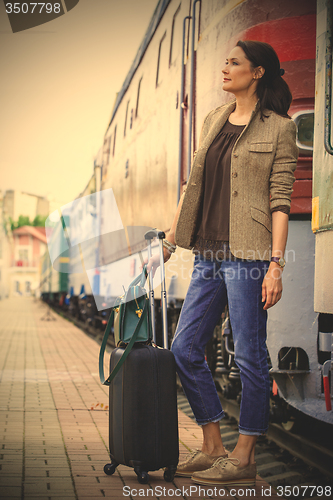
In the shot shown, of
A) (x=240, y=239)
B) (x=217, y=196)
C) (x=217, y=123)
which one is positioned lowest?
(x=240, y=239)

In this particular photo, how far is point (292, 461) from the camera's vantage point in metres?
3.98

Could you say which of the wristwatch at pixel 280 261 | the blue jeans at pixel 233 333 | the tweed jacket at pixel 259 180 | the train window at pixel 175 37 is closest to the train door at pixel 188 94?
the train window at pixel 175 37

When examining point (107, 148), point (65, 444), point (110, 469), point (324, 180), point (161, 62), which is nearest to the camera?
point (110, 469)

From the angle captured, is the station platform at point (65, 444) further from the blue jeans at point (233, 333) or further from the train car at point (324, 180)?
the train car at point (324, 180)

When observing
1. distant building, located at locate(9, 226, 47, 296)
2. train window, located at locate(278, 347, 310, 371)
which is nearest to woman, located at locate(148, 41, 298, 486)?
train window, located at locate(278, 347, 310, 371)

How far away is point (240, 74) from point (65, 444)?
248 cm

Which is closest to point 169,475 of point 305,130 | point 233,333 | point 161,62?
point 233,333

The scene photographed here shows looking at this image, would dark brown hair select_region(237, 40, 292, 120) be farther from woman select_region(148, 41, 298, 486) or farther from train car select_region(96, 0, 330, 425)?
train car select_region(96, 0, 330, 425)

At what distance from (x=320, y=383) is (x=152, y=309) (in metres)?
1.33

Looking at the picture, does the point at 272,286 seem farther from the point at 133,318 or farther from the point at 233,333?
the point at 133,318

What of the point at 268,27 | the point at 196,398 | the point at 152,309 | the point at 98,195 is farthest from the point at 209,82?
the point at 98,195

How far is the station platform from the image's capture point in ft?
8.44

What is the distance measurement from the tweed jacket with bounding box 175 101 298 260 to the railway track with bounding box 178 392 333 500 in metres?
1.60

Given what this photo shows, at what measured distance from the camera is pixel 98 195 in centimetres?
1243
